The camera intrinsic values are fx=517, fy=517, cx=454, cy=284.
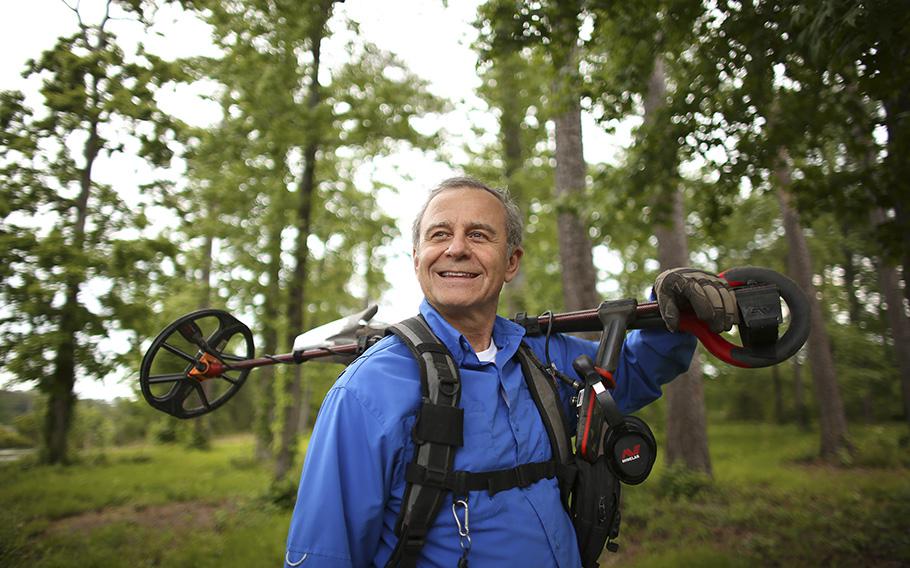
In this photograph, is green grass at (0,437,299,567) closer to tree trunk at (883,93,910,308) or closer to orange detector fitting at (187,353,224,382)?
orange detector fitting at (187,353,224,382)

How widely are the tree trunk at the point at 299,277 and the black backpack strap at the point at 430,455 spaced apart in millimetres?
8903

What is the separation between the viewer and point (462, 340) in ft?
7.15

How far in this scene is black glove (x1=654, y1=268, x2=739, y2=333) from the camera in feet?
6.91

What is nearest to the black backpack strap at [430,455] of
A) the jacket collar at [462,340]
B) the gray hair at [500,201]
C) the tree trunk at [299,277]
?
the jacket collar at [462,340]

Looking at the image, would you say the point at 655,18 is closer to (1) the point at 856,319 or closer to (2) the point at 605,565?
(2) the point at 605,565

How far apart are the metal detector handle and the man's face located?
2.93 feet

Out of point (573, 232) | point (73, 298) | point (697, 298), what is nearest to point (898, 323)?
point (573, 232)

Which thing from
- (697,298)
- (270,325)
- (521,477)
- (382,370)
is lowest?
(521,477)

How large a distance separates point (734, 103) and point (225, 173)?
9.60m

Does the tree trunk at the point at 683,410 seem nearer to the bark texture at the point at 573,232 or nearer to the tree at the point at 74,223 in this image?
the bark texture at the point at 573,232

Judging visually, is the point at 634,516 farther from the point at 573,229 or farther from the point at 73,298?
the point at 73,298

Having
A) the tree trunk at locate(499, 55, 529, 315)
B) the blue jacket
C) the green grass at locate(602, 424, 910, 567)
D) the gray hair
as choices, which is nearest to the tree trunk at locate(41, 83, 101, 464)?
the gray hair

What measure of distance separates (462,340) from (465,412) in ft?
1.04

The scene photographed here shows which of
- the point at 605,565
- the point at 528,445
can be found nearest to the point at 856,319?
the point at 605,565
